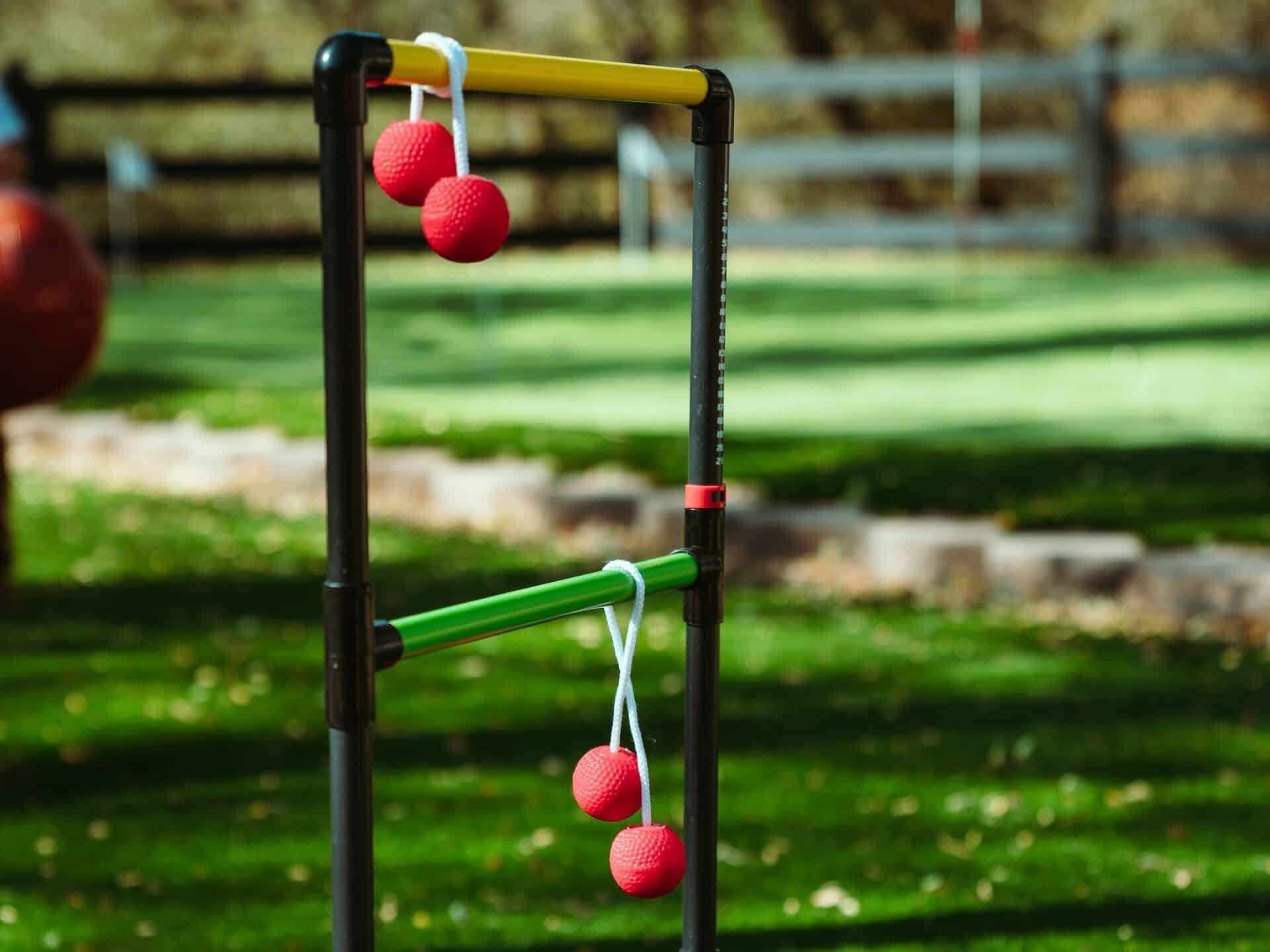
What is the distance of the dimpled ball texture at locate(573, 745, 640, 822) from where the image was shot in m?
2.01

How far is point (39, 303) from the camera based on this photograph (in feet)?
15.1

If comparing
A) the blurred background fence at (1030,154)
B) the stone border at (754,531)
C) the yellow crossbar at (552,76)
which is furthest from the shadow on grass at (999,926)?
the blurred background fence at (1030,154)

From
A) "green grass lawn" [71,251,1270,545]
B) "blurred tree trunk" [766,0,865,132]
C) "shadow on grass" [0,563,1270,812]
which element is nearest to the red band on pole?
"shadow on grass" [0,563,1270,812]

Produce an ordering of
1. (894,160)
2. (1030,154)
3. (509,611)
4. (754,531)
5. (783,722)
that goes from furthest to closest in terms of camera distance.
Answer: (894,160), (1030,154), (754,531), (783,722), (509,611)

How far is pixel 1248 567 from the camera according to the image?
15.8ft

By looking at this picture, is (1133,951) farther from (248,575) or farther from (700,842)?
(248,575)

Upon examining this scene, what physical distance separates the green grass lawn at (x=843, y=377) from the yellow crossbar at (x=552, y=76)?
3.35m

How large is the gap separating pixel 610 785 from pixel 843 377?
6539 millimetres

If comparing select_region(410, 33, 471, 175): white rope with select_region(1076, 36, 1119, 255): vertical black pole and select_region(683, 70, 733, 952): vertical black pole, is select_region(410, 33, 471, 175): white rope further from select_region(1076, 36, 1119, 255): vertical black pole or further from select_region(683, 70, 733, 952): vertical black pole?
select_region(1076, 36, 1119, 255): vertical black pole

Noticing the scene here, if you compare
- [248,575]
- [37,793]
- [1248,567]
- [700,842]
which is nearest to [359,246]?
[700,842]

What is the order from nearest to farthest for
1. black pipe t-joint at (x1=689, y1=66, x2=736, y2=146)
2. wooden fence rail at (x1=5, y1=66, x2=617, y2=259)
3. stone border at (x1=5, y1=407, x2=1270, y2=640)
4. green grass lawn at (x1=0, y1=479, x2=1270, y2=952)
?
black pipe t-joint at (x1=689, y1=66, x2=736, y2=146) → green grass lawn at (x1=0, y1=479, x2=1270, y2=952) → stone border at (x1=5, y1=407, x2=1270, y2=640) → wooden fence rail at (x1=5, y1=66, x2=617, y2=259)

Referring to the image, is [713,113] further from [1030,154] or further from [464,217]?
[1030,154]

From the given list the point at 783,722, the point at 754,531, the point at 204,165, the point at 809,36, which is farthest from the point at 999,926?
the point at 809,36

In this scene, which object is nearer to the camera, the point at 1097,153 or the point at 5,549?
the point at 5,549
